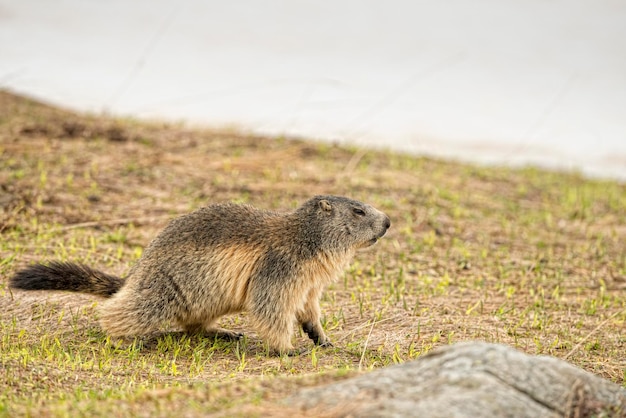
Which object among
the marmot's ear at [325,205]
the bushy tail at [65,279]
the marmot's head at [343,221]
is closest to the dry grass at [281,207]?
the bushy tail at [65,279]

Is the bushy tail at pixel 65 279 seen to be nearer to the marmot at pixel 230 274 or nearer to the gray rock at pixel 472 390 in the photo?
Result: the marmot at pixel 230 274

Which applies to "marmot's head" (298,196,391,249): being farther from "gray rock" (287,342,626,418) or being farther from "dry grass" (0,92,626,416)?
"gray rock" (287,342,626,418)

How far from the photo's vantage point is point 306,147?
14.4 m

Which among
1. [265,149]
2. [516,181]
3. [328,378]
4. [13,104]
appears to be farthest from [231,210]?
[13,104]

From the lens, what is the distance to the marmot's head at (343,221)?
6574mm

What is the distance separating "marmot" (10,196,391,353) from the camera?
6.29m

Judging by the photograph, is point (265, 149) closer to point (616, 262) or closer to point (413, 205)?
point (413, 205)

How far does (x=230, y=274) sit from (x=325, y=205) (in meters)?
0.99

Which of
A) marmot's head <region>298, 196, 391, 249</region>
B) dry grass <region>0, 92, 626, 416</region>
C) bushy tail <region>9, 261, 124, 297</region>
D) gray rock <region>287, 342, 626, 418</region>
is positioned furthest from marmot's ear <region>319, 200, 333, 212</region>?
gray rock <region>287, 342, 626, 418</region>

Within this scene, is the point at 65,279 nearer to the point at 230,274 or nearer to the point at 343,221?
the point at 230,274

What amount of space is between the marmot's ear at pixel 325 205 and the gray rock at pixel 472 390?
249 centimetres

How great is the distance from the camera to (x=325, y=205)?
662 centimetres

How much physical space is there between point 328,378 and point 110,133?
10481 millimetres

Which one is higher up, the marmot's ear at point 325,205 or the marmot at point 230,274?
the marmot's ear at point 325,205
